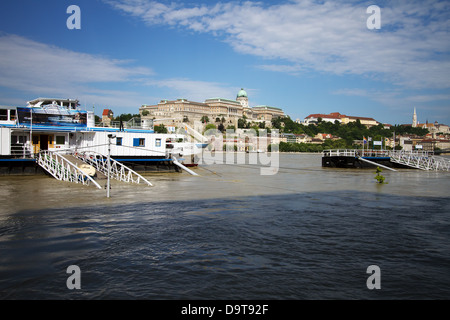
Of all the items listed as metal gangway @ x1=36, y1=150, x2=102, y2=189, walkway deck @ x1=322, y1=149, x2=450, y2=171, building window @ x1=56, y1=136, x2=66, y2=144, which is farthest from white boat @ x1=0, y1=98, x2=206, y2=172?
walkway deck @ x1=322, y1=149, x2=450, y2=171

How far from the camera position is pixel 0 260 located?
10.8 meters

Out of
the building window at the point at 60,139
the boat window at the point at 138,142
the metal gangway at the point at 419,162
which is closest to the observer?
the building window at the point at 60,139

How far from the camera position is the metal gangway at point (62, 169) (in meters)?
27.9

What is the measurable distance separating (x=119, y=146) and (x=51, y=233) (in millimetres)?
27665

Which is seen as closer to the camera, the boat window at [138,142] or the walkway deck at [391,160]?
the boat window at [138,142]

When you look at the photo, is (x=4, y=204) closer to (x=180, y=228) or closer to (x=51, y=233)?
(x=51, y=233)

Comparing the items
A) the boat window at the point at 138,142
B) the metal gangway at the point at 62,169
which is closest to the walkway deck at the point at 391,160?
the boat window at the point at 138,142

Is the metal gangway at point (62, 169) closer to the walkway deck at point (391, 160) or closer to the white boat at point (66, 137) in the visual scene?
the white boat at point (66, 137)

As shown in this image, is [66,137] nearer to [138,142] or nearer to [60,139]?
[60,139]

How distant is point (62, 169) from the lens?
29531 mm

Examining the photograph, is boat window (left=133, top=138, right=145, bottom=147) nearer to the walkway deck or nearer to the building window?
the building window

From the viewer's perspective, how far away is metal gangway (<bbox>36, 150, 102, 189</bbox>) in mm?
27880

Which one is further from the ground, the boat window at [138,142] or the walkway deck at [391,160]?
the boat window at [138,142]
